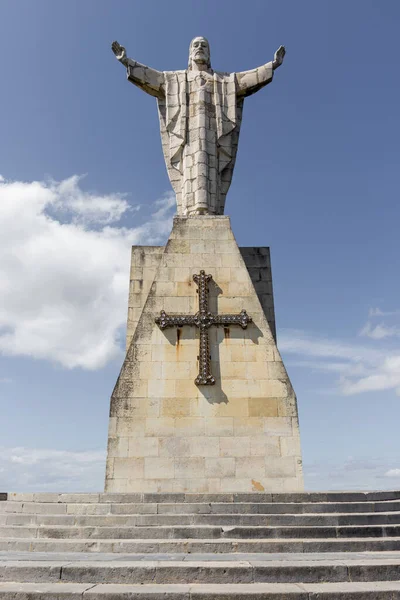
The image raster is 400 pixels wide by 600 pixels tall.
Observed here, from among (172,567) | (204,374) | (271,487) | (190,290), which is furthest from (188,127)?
(172,567)

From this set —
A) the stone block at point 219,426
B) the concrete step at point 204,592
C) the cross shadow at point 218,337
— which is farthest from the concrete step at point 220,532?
the cross shadow at point 218,337

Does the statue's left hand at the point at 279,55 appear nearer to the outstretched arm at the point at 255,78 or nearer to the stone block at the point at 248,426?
the outstretched arm at the point at 255,78

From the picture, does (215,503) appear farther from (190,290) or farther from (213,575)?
(190,290)

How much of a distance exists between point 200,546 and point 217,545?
0.20m

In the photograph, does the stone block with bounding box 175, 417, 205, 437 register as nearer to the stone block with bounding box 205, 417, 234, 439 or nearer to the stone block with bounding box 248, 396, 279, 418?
the stone block with bounding box 205, 417, 234, 439

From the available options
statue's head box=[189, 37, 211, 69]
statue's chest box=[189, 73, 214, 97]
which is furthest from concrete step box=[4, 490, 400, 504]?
statue's head box=[189, 37, 211, 69]

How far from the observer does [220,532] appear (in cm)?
584

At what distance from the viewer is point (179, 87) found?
11.9m

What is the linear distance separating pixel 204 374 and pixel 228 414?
872 millimetres

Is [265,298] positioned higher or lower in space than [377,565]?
higher

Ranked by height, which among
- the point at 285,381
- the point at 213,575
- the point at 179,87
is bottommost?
the point at 213,575

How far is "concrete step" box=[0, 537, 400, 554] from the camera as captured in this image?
5477 mm

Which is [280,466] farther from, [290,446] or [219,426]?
[219,426]

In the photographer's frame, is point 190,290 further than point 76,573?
Yes
